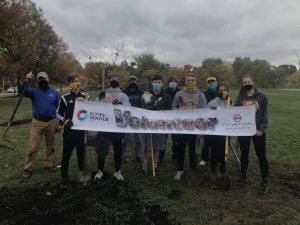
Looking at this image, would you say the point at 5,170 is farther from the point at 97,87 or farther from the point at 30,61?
the point at 97,87

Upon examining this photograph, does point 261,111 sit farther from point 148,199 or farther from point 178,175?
point 148,199

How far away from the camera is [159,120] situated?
7016 millimetres

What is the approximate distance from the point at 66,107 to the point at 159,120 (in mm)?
2002

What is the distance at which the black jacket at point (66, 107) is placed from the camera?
22.0 feet

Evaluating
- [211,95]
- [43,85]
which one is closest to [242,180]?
[211,95]

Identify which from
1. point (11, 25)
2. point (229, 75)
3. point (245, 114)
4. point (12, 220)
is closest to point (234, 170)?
point (245, 114)

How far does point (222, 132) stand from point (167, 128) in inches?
45.9

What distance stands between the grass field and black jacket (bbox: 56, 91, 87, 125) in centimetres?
136

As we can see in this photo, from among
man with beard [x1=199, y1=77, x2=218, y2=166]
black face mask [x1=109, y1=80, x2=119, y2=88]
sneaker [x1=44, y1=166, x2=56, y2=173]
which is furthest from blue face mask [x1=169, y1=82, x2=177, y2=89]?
sneaker [x1=44, y1=166, x2=56, y2=173]

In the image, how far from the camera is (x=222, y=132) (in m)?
6.66

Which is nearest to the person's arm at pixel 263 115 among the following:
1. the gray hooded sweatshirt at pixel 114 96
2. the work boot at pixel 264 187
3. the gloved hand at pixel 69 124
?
the work boot at pixel 264 187

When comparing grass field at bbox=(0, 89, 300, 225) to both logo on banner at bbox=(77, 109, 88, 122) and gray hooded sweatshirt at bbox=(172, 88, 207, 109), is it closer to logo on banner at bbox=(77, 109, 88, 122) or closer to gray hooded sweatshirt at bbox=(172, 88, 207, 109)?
logo on banner at bbox=(77, 109, 88, 122)

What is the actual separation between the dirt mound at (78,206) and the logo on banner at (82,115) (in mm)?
A: 1384

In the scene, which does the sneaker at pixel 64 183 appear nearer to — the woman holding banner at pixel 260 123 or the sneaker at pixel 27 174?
the sneaker at pixel 27 174
